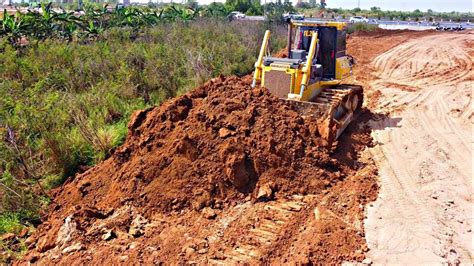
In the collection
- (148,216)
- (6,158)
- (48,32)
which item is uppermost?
(48,32)

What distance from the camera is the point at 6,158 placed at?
6.90 m

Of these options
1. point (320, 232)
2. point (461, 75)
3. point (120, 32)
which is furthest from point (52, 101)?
point (461, 75)

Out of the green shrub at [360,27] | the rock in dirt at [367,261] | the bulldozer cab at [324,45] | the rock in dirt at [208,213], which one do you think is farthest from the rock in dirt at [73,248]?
the green shrub at [360,27]

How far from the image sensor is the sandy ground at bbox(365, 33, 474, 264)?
18.3ft

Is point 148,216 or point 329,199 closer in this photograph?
point 148,216

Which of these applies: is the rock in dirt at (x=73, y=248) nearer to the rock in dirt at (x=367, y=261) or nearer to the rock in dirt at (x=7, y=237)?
the rock in dirt at (x=7, y=237)

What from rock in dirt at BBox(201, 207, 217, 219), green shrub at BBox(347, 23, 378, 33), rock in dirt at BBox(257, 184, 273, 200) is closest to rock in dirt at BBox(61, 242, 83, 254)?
rock in dirt at BBox(201, 207, 217, 219)

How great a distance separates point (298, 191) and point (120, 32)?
14709mm

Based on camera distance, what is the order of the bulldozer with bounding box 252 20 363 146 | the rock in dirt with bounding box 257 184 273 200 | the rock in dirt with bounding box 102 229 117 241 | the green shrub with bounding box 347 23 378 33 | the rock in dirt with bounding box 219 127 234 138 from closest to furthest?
the rock in dirt with bounding box 102 229 117 241
the rock in dirt with bounding box 257 184 273 200
the rock in dirt with bounding box 219 127 234 138
the bulldozer with bounding box 252 20 363 146
the green shrub with bounding box 347 23 378 33

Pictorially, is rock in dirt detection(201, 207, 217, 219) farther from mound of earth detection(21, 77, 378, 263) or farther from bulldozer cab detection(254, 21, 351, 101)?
bulldozer cab detection(254, 21, 351, 101)

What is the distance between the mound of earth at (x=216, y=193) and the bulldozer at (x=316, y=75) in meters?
0.36

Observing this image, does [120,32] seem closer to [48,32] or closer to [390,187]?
[48,32]

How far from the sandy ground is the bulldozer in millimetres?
1136

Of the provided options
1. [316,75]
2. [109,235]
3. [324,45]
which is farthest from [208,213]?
[324,45]
